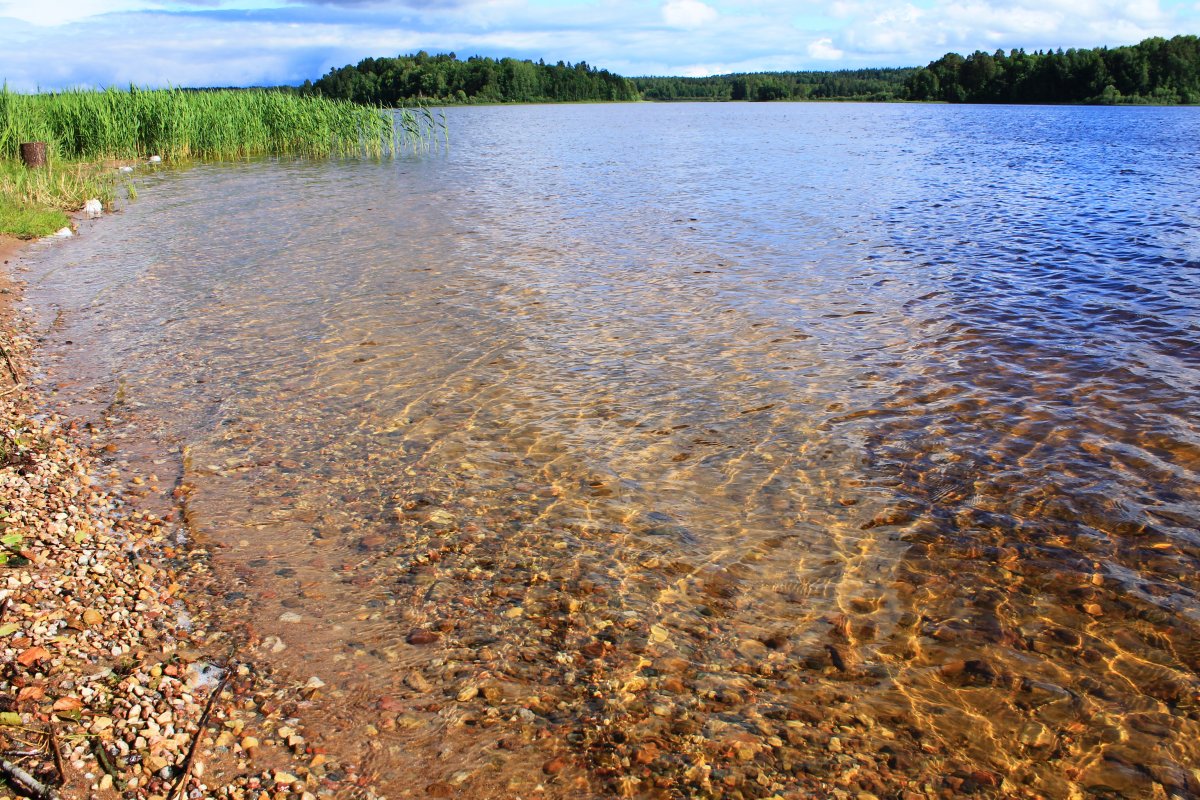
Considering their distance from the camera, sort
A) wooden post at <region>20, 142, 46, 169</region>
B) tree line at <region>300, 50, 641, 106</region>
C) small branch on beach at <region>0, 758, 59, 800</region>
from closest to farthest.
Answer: small branch on beach at <region>0, 758, 59, 800</region> < wooden post at <region>20, 142, 46, 169</region> < tree line at <region>300, 50, 641, 106</region>

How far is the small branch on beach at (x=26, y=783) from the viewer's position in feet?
8.07

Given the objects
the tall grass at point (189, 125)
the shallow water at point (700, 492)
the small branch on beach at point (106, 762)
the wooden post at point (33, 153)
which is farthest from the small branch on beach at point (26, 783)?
the tall grass at point (189, 125)

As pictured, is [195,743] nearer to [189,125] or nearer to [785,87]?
[189,125]

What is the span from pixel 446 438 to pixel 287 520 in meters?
1.49

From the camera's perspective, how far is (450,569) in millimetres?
4352

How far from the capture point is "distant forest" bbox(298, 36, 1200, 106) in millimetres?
91188

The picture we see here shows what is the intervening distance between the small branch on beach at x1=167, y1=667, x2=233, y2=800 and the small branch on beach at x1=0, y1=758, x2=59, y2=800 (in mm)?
342

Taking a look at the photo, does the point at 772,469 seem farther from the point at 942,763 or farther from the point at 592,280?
the point at 592,280

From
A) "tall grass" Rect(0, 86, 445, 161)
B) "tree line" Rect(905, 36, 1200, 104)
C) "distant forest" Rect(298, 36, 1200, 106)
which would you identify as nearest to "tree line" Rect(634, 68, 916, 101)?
"distant forest" Rect(298, 36, 1200, 106)

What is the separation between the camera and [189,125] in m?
24.9

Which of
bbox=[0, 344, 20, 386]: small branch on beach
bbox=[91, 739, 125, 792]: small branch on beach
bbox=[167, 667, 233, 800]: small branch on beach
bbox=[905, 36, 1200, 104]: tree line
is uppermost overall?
bbox=[905, 36, 1200, 104]: tree line

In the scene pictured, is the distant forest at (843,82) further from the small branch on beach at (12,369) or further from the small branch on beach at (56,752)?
the small branch on beach at (56,752)

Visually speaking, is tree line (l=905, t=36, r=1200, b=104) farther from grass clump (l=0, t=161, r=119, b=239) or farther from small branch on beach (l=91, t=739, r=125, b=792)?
small branch on beach (l=91, t=739, r=125, b=792)

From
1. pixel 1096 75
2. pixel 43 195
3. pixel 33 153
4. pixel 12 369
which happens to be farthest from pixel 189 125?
pixel 1096 75
